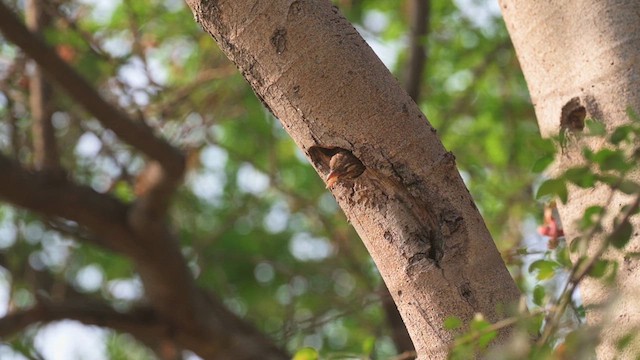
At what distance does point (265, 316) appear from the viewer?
18.3ft

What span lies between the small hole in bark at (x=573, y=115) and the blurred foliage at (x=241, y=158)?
2.13 meters

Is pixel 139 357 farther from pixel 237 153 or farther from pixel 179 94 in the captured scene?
pixel 179 94

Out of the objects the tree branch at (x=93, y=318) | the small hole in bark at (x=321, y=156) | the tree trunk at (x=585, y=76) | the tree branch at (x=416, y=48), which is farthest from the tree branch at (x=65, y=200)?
the small hole in bark at (x=321, y=156)

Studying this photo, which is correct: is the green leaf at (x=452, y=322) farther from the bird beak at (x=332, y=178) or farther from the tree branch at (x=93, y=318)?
the tree branch at (x=93, y=318)

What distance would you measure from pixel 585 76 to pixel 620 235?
2.25 ft

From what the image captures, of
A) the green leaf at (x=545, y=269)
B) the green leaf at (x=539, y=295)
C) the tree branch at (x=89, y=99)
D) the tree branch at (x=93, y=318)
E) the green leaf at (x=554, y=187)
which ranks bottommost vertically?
the green leaf at (x=554, y=187)

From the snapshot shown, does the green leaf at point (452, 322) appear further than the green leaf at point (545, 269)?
No

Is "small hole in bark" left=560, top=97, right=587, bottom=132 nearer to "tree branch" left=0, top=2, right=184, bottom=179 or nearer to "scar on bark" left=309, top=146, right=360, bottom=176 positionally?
"scar on bark" left=309, top=146, right=360, bottom=176

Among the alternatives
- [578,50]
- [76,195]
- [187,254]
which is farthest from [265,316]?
[578,50]

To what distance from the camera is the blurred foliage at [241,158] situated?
167 inches

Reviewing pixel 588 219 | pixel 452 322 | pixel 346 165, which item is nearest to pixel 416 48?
pixel 346 165

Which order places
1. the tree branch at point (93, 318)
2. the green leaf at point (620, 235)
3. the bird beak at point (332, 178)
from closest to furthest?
1. the green leaf at point (620, 235)
2. the bird beak at point (332, 178)
3. the tree branch at point (93, 318)

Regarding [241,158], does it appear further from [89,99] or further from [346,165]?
[346,165]

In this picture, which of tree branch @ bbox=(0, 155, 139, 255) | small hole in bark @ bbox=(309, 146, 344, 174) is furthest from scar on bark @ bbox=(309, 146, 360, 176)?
tree branch @ bbox=(0, 155, 139, 255)
